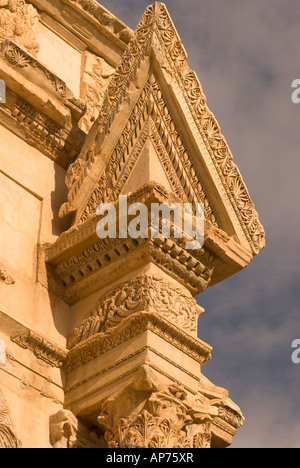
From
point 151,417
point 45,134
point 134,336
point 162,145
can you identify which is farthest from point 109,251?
A: point 151,417

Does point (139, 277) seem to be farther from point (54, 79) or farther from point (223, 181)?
point (54, 79)

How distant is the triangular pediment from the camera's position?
1282 cm

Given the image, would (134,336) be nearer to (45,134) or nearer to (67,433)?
(67,433)

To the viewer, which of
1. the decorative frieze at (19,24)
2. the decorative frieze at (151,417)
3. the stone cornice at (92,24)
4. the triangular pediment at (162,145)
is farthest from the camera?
the stone cornice at (92,24)

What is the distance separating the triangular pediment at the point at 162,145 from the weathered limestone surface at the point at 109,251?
13 millimetres

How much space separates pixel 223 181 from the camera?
514 inches

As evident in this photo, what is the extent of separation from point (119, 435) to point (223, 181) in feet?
9.87

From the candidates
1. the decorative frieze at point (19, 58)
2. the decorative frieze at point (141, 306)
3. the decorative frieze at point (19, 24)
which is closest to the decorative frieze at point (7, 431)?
the decorative frieze at point (141, 306)

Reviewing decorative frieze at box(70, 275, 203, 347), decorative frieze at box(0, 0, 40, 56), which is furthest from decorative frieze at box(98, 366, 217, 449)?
decorative frieze at box(0, 0, 40, 56)

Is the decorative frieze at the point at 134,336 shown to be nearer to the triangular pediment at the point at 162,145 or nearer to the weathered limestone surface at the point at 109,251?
the weathered limestone surface at the point at 109,251

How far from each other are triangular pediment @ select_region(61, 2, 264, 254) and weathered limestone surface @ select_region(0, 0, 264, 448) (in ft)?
0.04

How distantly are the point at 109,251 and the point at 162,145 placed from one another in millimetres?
1195

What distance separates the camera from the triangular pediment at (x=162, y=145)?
12.8m
